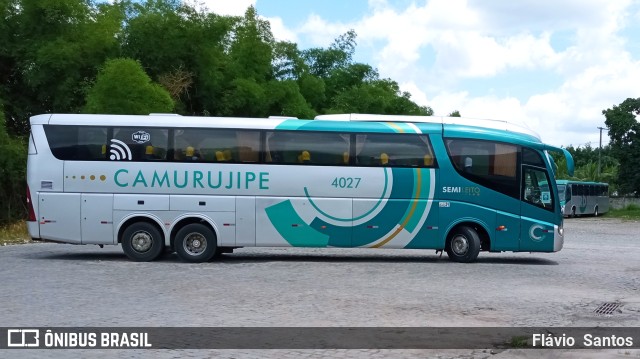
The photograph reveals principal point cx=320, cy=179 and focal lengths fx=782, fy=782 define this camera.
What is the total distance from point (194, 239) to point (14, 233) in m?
9.36

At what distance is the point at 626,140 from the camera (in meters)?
68.4

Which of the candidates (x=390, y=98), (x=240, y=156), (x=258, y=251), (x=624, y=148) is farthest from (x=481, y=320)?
(x=624, y=148)

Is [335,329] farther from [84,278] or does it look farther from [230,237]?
[230,237]

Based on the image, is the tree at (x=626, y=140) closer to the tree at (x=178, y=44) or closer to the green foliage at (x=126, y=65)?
the green foliage at (x=126, y=65)

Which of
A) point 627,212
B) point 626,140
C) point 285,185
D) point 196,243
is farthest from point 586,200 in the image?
point 196,243

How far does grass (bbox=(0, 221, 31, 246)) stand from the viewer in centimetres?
2322

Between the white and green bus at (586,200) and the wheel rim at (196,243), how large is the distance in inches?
1508

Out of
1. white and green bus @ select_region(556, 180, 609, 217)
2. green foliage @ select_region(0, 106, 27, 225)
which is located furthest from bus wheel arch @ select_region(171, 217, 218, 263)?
white and green bus @ select_region(556, 180, 609, 217)

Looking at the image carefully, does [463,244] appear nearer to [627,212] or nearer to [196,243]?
[196,243]

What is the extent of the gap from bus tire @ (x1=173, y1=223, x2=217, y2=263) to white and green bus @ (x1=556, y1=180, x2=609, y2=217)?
38.2 meters

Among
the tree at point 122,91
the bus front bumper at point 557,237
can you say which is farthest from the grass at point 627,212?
the tree at point 122,91

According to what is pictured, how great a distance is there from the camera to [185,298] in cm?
1198

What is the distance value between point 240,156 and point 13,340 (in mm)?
9789

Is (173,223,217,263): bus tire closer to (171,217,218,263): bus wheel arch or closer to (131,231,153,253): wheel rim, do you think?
(171,217,218,263): bus wheel arch
